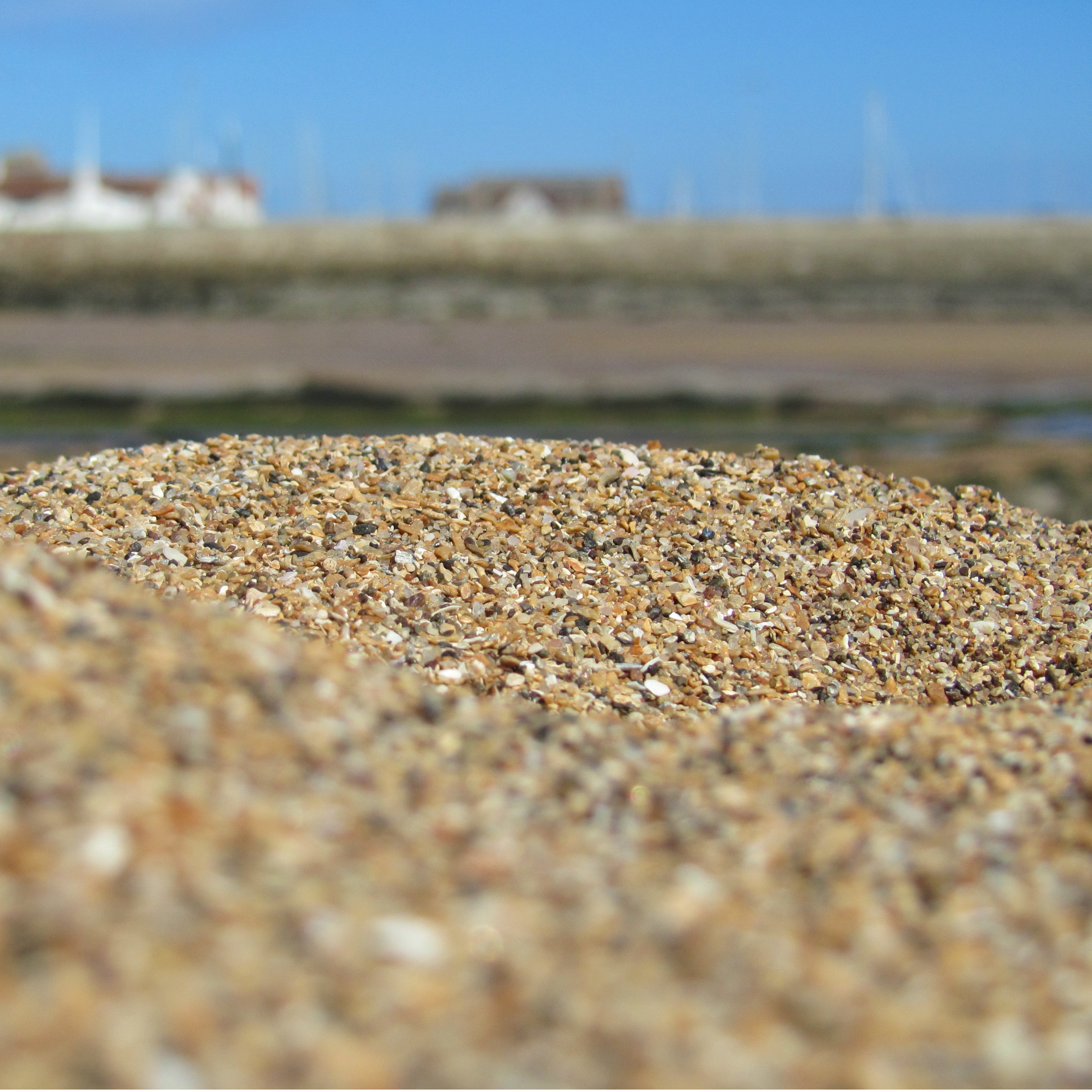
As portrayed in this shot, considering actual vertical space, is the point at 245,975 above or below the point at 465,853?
below

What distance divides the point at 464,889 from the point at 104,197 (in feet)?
218

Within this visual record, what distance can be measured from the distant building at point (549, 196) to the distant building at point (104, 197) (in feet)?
40.6

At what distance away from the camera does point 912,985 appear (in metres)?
2.03

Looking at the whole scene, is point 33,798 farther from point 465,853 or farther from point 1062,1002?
point 1062,1002

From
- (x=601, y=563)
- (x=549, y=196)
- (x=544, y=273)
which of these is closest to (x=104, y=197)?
(x=549, y=196)

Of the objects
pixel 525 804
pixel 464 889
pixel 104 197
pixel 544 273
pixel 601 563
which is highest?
pixel 104 197

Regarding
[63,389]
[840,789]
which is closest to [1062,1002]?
[840,789]

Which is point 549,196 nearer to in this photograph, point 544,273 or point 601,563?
point 544,273

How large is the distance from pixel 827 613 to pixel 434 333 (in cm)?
2089

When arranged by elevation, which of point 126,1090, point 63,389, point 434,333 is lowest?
point 126,1090

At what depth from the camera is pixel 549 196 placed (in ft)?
216

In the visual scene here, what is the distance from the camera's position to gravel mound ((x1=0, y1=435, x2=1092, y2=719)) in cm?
404

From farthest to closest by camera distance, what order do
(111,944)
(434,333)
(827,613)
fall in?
(434,333)
(827,613)
(111,944)

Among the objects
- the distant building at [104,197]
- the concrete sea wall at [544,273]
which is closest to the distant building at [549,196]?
the distant building at [104,197]
